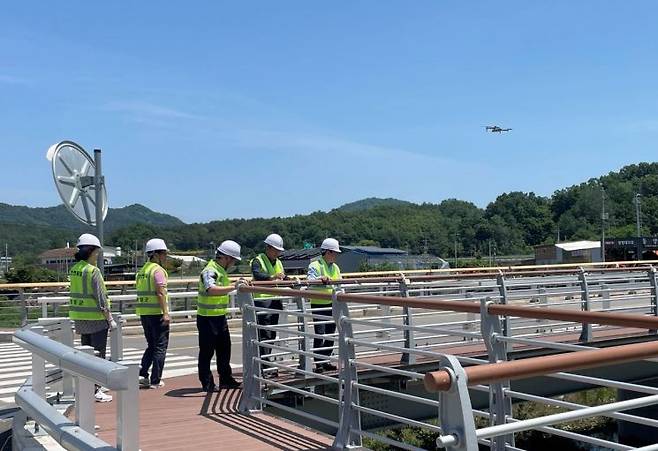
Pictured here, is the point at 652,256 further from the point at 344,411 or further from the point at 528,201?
the point at 528,201

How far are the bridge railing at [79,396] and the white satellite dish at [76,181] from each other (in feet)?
12.4

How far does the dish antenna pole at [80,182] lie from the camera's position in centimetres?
1008

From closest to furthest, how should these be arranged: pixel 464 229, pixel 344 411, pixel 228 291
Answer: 1. pixel 344 411
2. pixel 228 291
3. pixel 464 229

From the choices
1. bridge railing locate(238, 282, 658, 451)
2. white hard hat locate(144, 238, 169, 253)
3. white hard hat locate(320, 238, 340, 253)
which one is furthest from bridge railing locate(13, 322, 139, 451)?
white hard hat locate(320, 238, 340, 253)

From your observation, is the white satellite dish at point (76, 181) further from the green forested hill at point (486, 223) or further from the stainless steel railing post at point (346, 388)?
the green forested hill at point (486, 223)

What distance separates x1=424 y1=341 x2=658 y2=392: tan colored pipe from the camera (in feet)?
9.73

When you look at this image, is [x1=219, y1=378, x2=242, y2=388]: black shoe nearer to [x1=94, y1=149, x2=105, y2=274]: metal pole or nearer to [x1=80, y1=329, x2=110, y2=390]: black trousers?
[x1=80, y1=329, x2=110, y2=390]: black trousers

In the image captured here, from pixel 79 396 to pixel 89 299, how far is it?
149 inches

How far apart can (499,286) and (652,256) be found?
111 ft

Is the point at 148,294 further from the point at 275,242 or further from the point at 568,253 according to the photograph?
the point at 568,253

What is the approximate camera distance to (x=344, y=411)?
21.3ft

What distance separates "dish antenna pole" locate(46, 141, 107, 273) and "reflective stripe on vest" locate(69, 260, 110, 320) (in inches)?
66.8

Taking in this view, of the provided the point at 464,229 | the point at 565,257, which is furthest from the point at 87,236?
the point at 464,229

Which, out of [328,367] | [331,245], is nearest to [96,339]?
[328,367]
